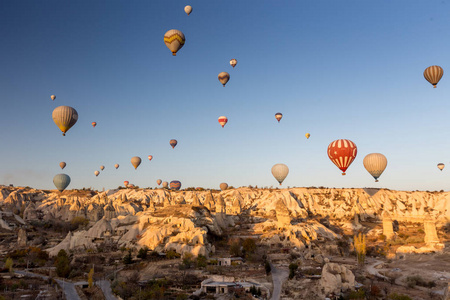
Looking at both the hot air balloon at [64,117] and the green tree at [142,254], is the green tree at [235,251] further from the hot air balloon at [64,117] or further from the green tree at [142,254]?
the hot air balloon at [64,117]

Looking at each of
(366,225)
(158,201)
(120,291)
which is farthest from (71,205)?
(366,225)

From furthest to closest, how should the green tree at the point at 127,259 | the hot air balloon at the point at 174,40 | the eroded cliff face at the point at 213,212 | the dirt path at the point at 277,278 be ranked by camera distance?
the eroded cliff face at the point at 213,212 → the hot air balloon at the point at 174,40 → the green tree at the point at 127,259 → the dirt path at the point at 277,278

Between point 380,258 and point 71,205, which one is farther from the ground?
point 71,205

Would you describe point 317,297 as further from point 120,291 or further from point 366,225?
point 366,225

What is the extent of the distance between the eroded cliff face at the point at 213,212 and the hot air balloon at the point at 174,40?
2841 centimetres

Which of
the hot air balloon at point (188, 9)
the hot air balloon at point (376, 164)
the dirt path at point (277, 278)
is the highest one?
the hot air balloon at point (188, 9)

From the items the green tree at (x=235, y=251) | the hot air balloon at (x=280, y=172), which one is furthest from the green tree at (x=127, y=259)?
the hot air balloon at (x=280, y=172)

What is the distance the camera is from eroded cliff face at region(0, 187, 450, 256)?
5778cm

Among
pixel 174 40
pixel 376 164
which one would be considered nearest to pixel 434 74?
pixel 376 164

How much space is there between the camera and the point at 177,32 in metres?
48.9

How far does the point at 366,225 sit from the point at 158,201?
Answer: 241 ft

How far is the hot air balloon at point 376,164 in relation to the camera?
52.6 metres

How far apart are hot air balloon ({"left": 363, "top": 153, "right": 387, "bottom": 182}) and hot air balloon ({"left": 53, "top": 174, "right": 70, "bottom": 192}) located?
69.9m

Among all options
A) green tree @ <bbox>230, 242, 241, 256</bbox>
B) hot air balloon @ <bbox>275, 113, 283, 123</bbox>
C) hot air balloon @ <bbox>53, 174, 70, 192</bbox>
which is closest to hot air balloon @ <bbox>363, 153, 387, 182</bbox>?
hot air balloon @ <bbox>275, 113, 283, 123</bbox>
